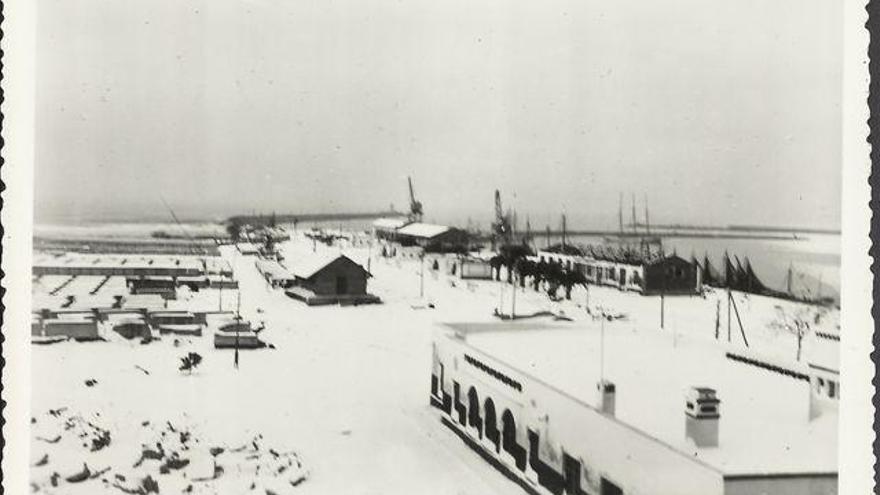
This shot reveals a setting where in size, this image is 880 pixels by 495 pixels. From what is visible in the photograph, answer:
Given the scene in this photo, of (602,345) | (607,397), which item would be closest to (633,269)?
(602,345)

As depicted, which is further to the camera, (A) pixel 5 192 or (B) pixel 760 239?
(B) pixel 760 239

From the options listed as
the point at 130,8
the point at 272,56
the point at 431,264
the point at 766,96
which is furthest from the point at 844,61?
the point at 130,8

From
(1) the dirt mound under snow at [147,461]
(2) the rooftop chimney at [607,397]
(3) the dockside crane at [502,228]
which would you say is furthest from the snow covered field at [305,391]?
(2) the rooftop chimney at [607,397]

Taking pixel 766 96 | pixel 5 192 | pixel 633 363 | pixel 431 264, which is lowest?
pixel 633 363

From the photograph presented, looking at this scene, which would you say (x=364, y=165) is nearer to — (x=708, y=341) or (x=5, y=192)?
(x=5, y=192)

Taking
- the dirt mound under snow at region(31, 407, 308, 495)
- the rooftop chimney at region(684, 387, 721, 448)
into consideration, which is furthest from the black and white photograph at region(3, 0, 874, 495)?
the rooftop chimney at region(684, 387, 721, 448)

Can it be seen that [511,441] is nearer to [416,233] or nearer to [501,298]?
[501,298]

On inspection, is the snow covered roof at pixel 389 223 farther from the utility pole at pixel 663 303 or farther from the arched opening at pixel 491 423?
the utility pole at pixel 663 303
